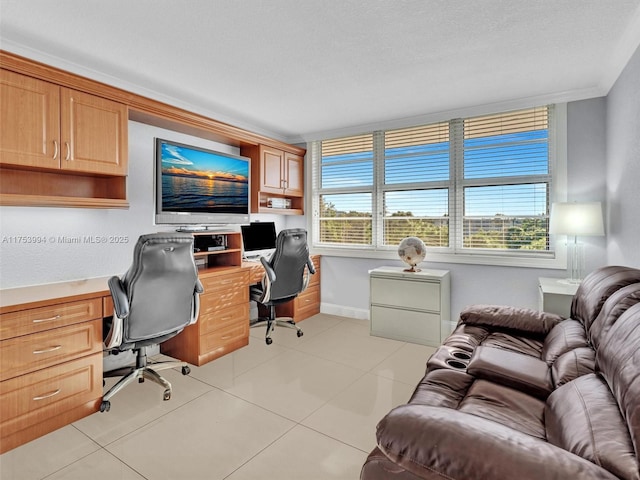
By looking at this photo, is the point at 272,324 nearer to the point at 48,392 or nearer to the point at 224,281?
the point at 224,281

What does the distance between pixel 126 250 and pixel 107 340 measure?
101 cm

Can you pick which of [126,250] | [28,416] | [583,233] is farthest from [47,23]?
[583,233]

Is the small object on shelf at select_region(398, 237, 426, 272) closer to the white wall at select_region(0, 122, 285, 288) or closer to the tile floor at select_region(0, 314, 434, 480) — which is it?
the tile floor at select_region(0, 314, 434, 480)

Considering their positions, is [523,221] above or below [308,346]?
above

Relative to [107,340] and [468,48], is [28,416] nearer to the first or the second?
[107,340]

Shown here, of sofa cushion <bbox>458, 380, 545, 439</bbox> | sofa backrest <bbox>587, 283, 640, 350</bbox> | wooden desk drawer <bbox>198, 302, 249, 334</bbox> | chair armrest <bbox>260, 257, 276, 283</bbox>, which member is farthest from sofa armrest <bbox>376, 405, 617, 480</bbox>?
chair armrest <bbox>260, 257, 276, 283</bbox>

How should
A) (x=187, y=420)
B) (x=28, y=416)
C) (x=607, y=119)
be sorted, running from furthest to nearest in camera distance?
1. (x=607, y=119)
2. (x=187, y=420)
3. (x=28, y=416)

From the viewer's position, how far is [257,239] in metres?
4.36

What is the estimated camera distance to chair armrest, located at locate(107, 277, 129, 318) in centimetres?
229

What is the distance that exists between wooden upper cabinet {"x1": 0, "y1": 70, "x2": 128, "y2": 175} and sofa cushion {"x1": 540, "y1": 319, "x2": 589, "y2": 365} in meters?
3.07

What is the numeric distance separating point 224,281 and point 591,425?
2.83 metres

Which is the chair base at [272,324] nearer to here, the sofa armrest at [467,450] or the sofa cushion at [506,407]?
the sofa cushion at [506,407]

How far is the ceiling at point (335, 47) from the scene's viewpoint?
2.06 meters

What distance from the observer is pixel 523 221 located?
3.66 m
